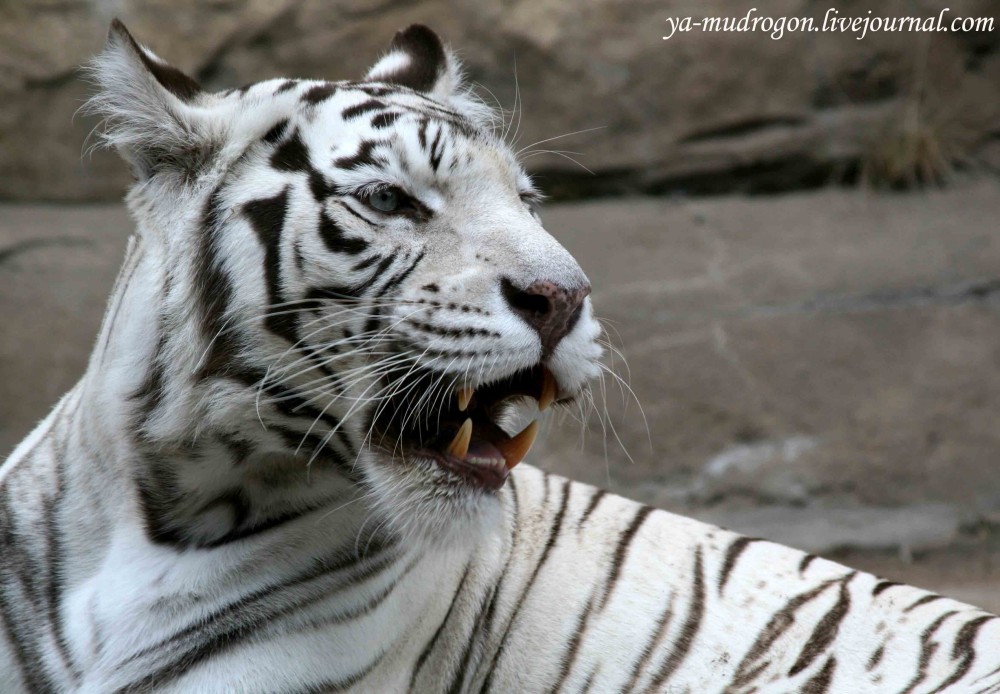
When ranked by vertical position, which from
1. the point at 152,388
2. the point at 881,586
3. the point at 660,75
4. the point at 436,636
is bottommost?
the point at 436,636

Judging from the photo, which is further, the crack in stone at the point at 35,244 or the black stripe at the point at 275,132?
the crack in stone at the point at 35,244

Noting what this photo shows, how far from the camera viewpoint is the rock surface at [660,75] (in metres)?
4.86

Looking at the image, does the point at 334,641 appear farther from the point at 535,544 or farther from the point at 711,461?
the point at 711,461

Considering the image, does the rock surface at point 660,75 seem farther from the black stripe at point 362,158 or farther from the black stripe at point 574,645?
the black stripe at point 362,158

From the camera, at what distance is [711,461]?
412 centimetres

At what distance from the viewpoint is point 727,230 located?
4906mm

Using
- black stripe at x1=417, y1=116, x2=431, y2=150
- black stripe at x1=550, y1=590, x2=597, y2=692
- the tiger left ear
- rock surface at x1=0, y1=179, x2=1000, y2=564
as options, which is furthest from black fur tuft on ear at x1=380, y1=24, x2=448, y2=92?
rock surface at x1=0, y1=179, x2=1000, y2=564

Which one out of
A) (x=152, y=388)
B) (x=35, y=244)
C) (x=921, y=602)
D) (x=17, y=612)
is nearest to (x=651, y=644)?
(x=921, y=602)

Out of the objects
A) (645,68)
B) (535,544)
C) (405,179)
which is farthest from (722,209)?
(405,179)

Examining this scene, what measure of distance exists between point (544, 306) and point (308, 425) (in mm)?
427

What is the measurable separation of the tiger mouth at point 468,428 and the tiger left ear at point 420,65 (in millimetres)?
709

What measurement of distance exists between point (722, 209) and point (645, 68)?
2.34ft

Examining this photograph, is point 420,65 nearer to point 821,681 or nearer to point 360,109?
point 360,109

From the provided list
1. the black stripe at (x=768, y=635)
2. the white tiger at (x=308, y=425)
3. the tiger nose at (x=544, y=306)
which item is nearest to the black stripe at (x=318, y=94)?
the white tiger at (x=308, y=425)
